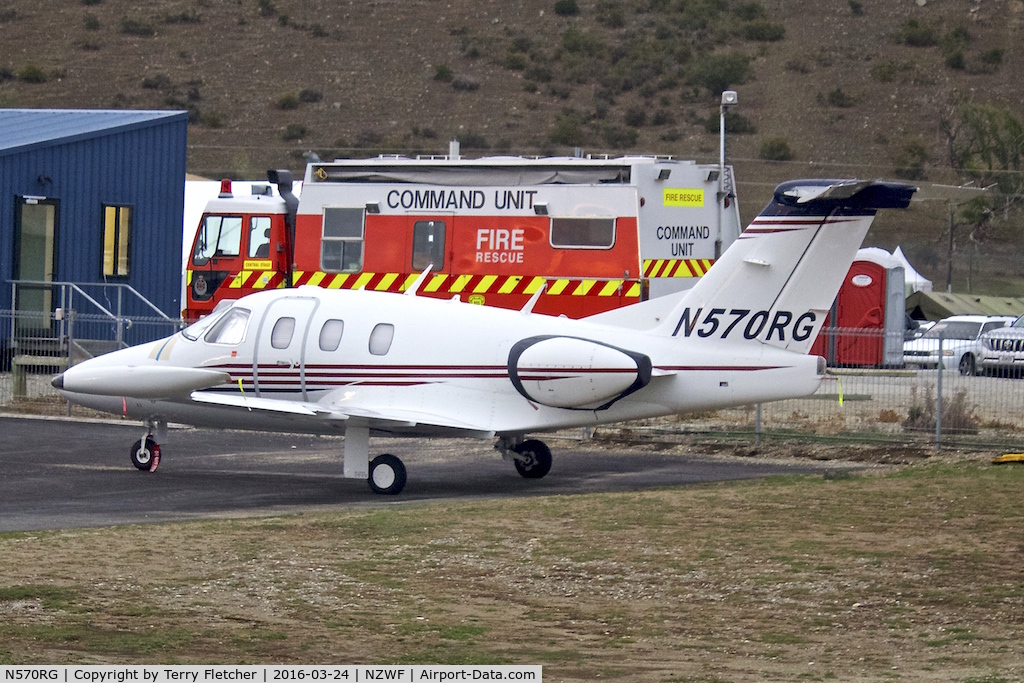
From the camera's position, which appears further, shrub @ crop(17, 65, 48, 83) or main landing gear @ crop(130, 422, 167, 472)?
shrub @ crop(17, 65, 48, 83)

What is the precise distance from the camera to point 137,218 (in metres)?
31.6

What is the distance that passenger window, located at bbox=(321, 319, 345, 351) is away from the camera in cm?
1688

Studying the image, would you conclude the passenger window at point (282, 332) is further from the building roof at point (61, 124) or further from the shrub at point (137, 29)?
the shrub at point (137, 29)

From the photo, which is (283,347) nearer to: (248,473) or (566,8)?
(248,473)

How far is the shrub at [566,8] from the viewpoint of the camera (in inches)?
3452

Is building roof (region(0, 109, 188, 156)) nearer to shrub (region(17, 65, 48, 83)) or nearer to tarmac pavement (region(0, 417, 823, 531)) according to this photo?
tarmac pavement (region(0, 417, 823, 531))

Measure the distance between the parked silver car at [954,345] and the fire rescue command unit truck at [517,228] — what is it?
153 inches

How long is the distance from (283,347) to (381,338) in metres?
1.17

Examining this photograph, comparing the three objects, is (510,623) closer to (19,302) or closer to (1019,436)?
(1019,436)

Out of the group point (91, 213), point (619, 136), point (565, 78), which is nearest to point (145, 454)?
point (91, 213)

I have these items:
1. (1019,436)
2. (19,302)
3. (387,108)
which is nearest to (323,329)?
(1019,436)

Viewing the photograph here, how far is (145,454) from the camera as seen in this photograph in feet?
58.0

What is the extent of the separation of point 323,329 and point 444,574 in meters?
6.25

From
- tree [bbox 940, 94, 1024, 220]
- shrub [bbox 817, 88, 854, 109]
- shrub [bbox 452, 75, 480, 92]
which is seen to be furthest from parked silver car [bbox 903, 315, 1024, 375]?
shrub [bbox 452, 75, 480, 92]
